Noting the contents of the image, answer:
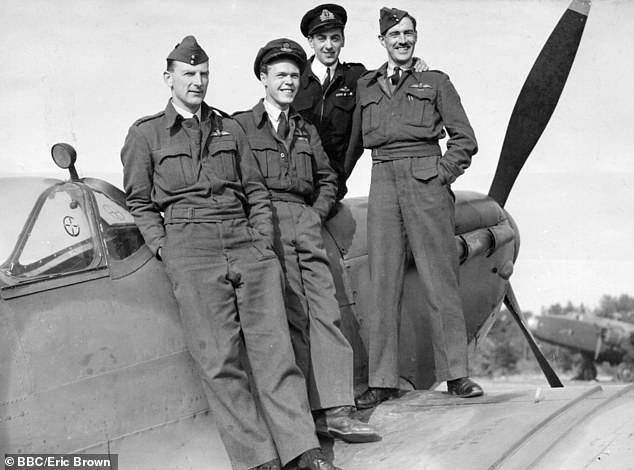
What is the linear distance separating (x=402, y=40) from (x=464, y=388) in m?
2.36

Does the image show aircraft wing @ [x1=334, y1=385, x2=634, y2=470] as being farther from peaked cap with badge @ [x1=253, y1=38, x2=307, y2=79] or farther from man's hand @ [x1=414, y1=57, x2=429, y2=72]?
peaked cap with badge @ [x1=253, y1=38, x2=307, y2=79]

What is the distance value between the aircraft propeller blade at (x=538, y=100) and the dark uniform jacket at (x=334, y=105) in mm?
2443

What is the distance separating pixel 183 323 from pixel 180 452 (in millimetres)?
665

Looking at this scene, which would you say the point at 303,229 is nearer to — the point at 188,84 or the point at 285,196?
the point at 285,196

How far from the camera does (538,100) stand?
29.0 ft

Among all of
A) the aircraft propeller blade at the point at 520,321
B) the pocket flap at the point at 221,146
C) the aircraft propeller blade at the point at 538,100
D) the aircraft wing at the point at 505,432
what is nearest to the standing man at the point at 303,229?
the aircraft wing at the point at 505,432

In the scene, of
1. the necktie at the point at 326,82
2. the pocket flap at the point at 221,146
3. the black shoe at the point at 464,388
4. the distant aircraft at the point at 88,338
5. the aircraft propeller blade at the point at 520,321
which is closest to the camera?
the distant aircraft at the point at 88,338

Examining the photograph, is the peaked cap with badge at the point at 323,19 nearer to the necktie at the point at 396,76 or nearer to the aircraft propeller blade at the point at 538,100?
the necktie at the point at 396,76

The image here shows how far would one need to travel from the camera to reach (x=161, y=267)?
509 cm

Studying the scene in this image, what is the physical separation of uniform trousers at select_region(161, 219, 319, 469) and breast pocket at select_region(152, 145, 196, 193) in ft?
0.76

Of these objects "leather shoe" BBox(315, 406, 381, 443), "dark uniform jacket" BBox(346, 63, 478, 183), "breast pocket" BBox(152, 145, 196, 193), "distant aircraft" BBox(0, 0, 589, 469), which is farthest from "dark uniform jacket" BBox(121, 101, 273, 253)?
"dark uniform jacket" BBox(346, 63, 478, 183)

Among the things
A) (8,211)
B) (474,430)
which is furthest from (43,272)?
(474,430)

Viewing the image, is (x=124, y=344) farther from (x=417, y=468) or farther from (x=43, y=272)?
(x=417, y=468)

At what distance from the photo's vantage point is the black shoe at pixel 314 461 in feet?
15.6
